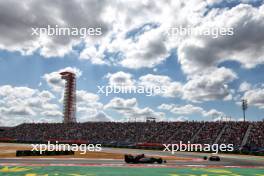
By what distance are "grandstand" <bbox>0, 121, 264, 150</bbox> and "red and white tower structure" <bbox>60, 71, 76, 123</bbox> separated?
13.9 metres

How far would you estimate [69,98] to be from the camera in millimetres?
118062

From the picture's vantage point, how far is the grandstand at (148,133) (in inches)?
2598

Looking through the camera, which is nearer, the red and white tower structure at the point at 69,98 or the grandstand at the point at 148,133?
the grandstand at the point at 148,133

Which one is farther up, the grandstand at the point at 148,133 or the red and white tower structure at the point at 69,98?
the red and white tower structure at the point at 69,98

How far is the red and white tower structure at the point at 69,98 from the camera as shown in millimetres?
116438

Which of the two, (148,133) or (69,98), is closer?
(148,133)

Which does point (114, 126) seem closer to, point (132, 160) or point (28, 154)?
point (28, 154)

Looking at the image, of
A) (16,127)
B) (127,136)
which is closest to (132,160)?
(127,136)

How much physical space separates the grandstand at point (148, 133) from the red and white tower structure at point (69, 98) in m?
13.9

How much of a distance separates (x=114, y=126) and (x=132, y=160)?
52992mm

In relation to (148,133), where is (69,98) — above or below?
above

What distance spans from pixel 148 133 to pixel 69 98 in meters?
47.1

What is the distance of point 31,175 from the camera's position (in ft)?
84.4

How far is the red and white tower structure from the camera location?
116 meters
